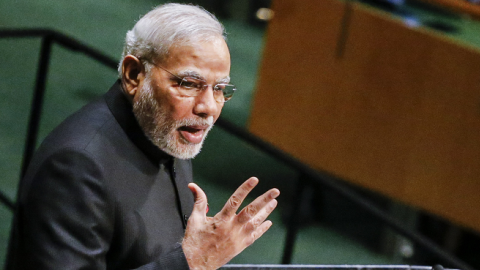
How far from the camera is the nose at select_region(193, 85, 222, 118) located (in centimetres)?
147

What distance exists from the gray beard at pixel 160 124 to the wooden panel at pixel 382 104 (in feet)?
8.40

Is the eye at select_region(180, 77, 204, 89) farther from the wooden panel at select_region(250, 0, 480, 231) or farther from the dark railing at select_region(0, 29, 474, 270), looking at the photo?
the wooden panel at select_region(250, 0, 480, 231)

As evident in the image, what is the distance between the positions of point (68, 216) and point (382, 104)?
2.84 meters

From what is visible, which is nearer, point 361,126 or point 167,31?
point 167,31

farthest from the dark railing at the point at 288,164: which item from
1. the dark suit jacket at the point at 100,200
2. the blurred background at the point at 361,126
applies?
the dark suit jacket at the point at 100,200

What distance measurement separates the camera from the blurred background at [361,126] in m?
3.80

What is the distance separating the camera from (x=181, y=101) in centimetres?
147

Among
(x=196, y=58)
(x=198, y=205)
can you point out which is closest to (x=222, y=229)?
(x=198, y=205)

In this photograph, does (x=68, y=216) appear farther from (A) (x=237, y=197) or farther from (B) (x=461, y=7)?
(B) (x=461, y=7)

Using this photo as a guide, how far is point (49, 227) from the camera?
1.36m

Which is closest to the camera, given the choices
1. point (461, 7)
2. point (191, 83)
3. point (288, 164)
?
point (191, 83)

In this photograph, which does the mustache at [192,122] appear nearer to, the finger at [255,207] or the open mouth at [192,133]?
the open mouth at [192,133]

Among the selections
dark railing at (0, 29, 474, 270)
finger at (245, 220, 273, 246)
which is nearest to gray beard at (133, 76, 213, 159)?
finger at (245, 220, 273, 246)

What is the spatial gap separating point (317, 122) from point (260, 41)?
339 cm
